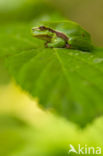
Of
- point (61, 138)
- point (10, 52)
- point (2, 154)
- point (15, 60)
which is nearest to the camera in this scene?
point (15, 60)

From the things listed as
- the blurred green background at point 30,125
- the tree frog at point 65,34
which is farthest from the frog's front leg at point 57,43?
the blurred green background at point 30,125

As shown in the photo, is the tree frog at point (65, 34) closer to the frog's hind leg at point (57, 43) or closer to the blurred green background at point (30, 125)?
the frog's hind leg at point (57, 43)

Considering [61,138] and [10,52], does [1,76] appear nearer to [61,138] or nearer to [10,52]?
[61,138]

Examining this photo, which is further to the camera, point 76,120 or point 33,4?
point 33,4

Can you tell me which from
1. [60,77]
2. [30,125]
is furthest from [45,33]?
[30,125]

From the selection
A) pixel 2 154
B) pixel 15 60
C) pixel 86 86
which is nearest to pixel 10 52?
pixel 15 60

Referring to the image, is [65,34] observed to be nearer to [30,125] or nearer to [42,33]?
[42,33]

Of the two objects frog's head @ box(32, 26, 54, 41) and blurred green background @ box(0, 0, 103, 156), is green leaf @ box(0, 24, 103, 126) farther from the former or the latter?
blurred green background @ box(0, 0, 103, 156)
